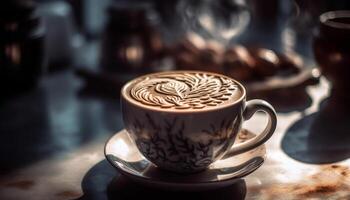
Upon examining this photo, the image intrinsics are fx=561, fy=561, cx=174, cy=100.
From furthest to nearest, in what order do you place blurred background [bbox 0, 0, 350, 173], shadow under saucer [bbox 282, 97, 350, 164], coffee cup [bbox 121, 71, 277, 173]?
blurred background [bbox 0, 0, 350, 173] < shadow under saucer [bbox 282, 97, 350, 164] < coffee cup [bbox 121, 71, 277, 173]

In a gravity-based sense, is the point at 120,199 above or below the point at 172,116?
below

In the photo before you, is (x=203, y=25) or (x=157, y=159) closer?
(x=157, y=159)

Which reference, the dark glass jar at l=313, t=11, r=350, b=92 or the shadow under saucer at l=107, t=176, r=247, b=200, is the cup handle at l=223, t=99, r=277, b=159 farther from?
the dark glass jar at l=313, t=11, r=350, b=92

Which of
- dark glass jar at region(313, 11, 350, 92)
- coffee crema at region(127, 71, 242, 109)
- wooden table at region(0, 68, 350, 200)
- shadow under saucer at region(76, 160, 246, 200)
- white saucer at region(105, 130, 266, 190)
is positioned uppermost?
coffee crema at region(127, 71, 242, 109)

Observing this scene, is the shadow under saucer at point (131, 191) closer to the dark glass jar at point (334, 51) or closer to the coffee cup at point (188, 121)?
the coffee cup at point (188, 121)

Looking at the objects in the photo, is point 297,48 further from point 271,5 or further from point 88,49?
point 88,49

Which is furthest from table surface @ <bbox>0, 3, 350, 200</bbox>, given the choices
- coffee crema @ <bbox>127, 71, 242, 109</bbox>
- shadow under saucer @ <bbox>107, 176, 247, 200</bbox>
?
coffee crema @ <bbox>127, 71, 242, 109</bbox>

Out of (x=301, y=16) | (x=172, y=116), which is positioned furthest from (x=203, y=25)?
(x=172, y=116)
